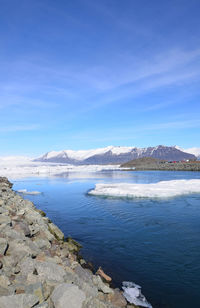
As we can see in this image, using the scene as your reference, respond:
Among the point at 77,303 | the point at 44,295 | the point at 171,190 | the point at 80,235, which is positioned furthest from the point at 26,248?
the point at 171,190

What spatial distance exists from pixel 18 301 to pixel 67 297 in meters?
0.85

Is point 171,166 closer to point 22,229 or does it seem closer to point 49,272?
point 22,229

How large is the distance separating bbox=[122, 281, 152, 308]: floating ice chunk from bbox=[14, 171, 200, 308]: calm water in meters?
0.20

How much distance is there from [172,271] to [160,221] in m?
5.29

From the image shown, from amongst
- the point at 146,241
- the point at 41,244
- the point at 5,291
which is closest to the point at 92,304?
the point at 5,291

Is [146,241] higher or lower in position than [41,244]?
lower

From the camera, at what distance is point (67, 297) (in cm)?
410

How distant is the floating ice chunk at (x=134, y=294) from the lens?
5543 millimetres

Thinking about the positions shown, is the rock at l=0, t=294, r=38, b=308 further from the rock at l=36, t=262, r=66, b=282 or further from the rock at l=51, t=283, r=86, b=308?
the rock at l=36, t=262, r=66, b=282

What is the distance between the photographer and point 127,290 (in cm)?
604

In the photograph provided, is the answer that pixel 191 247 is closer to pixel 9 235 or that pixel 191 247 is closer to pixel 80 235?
pixel 80 235

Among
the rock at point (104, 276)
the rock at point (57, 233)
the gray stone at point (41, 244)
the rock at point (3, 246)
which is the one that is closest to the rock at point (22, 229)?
the gray stone at point (41, 244)

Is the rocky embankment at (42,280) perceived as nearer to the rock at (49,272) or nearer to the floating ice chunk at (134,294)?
the rock at (49,272)

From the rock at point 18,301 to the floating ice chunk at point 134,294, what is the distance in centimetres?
278
